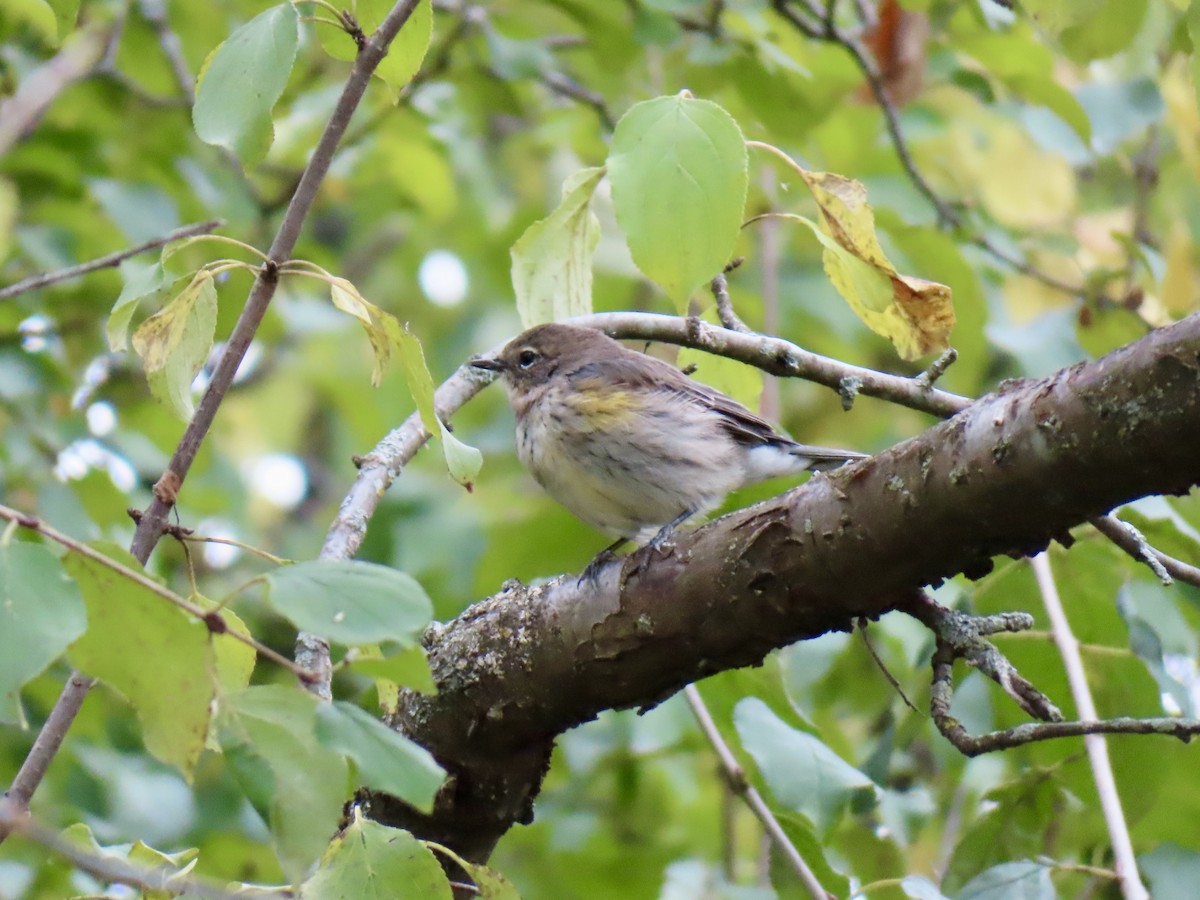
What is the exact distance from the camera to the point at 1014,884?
305 centimetres

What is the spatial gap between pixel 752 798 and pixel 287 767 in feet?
6.69

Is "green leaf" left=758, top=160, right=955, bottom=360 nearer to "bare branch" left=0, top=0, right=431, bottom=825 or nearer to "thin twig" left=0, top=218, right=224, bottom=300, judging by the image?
"bare branch" left=0, top=0, right=431, bottom=825

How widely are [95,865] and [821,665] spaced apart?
3.53 meters

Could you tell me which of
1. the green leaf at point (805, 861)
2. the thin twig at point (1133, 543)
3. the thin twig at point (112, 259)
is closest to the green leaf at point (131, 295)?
the thin twig at point (112, 259)

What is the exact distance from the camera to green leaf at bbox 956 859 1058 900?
9.93 ft

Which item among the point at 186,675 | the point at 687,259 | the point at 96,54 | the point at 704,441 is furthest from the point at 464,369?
the point at 96,54

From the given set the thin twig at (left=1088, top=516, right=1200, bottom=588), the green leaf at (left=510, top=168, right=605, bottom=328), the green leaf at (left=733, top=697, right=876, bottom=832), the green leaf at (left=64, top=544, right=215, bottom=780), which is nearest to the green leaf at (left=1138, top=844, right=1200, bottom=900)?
the green leaf at (left=733, top=697, right=876, bottom=832)

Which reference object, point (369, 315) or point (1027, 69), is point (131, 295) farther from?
point (1027, 69)

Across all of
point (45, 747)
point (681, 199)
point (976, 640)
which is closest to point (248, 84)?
point (681, 199)

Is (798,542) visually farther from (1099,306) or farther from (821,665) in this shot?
(1099,306)

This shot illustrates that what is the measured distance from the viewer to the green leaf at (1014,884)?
3.03 meters

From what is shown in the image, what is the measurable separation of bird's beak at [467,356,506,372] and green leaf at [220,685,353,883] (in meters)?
2.22

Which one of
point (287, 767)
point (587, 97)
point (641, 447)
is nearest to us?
point (287, 767)

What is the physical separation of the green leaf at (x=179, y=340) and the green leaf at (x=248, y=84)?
286 mm
